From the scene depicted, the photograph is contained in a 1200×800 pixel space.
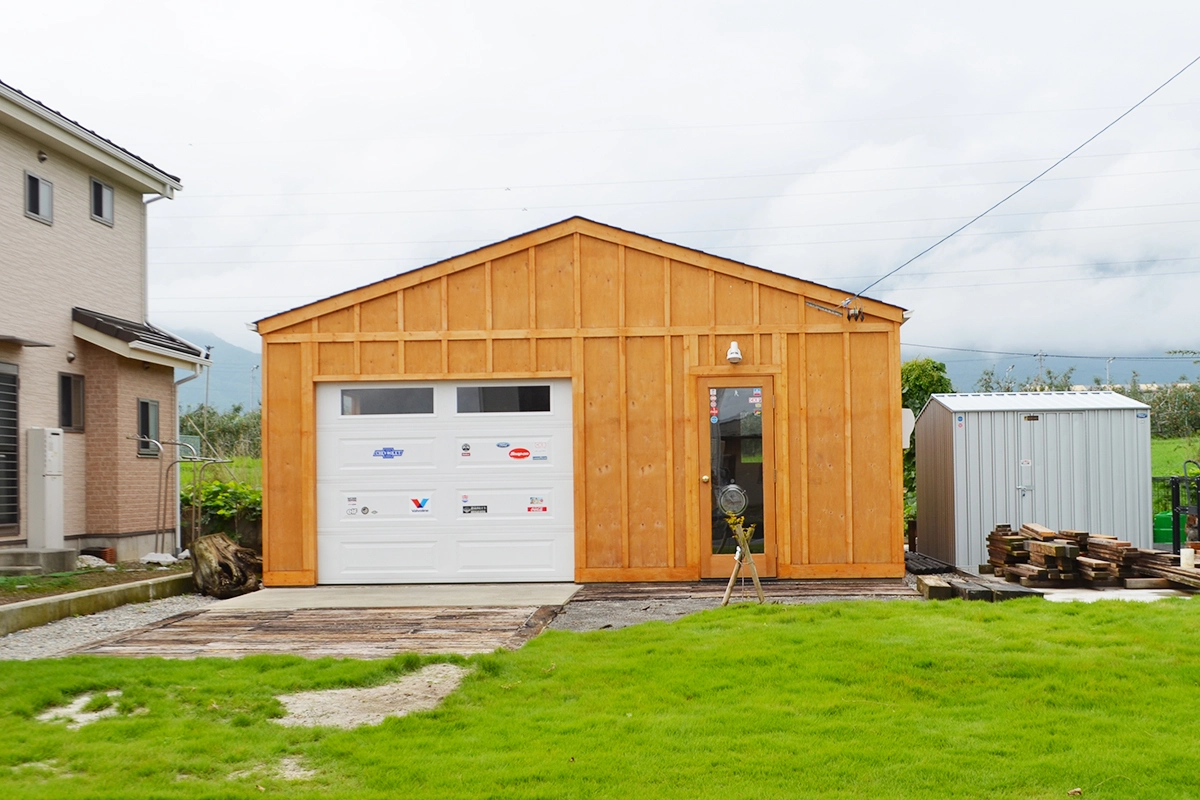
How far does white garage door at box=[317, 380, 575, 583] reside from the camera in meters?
12.8

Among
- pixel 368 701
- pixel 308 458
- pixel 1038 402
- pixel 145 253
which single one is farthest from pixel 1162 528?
pixel 145 253

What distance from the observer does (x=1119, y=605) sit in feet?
30.2

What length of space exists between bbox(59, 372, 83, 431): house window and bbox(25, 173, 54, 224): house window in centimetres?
200

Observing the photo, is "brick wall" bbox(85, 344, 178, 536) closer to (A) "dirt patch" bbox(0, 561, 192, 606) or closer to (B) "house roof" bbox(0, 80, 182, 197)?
(A) "dirt patch" bbox(0, 561, 192, 606)

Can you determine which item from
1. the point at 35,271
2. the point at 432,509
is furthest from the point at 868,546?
the point at 35,271

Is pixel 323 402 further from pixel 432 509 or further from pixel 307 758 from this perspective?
pixel 307 758

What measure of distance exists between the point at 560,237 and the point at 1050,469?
6319 mm

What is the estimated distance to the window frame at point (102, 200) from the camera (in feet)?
52.5

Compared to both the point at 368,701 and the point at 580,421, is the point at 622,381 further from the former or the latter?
the point at 368,701

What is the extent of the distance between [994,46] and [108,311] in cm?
1293

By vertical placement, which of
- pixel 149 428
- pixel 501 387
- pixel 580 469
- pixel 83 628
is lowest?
pixel 83 628

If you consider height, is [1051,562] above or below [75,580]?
above

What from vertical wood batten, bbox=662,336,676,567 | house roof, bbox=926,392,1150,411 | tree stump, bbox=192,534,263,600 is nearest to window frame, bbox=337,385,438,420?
tree stump, bbox=192,534,263,600

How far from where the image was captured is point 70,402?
49.9 ft
